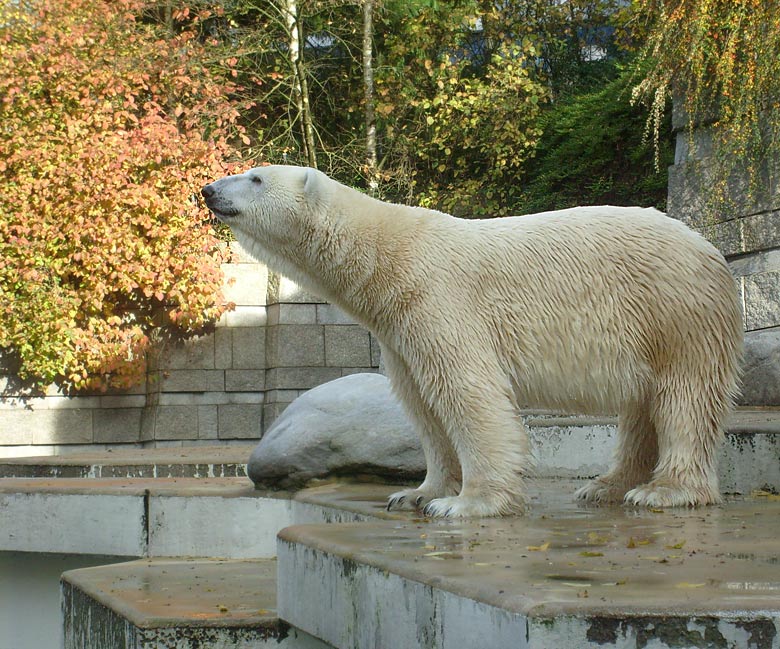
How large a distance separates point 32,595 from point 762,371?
470cm

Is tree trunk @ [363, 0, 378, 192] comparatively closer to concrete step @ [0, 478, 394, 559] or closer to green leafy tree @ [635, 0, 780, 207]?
green leafy tree @ [635, 0, 780, 207]

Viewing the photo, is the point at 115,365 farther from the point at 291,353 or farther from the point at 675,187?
the point at 675,187

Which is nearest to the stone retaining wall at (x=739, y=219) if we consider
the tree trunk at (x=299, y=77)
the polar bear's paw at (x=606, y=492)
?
the polar bear's paw at (x=606, y=492)

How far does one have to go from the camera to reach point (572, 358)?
3.72 m

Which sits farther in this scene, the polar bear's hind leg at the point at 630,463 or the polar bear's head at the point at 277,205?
the polar bear's hind leg at the point at 630,463

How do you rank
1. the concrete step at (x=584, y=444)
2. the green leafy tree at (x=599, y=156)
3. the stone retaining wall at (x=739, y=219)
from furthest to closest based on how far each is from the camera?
the green leafy tree at (x=599, y=156) < the stone retaining wall at (x=739, y=219) < the concrete step at (x=584, y=444)

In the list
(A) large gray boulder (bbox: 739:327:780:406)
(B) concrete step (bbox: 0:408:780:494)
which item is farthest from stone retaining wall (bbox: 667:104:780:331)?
(B) concrete step (bbox: 0:408:780:494)

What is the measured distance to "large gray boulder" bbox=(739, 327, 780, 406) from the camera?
675 cm

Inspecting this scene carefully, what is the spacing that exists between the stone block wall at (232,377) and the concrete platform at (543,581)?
7555 mm

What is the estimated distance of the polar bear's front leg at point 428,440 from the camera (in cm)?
386

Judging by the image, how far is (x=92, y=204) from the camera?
1044 cm

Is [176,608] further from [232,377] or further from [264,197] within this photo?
[232,377]

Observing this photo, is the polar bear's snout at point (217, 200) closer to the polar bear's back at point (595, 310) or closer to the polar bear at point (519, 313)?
the polar bear at point (519, 313)

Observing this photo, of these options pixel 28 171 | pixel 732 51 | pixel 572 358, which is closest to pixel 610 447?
pixel 572 358
